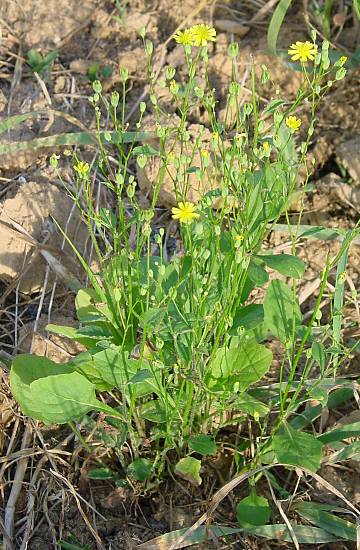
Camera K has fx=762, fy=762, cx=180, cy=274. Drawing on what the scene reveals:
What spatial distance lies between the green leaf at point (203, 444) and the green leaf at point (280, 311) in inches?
10.9

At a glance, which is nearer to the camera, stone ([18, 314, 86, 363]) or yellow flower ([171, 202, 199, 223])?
yellow flower ([171, 202, 199, 223])

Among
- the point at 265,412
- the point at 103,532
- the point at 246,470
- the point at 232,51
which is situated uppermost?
the point at 232,51

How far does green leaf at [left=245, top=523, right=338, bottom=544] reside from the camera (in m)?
1.65

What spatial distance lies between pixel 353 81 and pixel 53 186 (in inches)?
43.2

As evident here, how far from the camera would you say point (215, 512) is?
1760mm

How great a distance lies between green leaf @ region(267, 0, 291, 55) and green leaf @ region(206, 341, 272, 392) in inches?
45.8

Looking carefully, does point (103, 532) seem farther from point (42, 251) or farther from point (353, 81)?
point (353, 81)

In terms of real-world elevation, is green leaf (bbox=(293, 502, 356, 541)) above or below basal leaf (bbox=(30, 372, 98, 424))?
below

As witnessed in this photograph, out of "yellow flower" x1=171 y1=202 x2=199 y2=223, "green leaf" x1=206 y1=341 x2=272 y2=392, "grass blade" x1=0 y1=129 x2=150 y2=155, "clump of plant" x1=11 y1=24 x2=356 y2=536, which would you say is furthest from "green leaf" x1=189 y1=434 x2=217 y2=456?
"grass blade" x1=0 y1=129 x2=150 y2=155

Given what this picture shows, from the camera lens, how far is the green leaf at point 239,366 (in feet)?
5.55

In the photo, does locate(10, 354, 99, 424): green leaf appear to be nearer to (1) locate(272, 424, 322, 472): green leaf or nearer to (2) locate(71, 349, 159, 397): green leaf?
(2) locate(71, 349, 159, 397): green leaf

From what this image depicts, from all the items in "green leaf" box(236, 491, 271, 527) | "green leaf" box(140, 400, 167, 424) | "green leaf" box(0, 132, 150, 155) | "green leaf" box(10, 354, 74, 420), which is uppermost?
"green leaf" box(0, 132, 150, 155)

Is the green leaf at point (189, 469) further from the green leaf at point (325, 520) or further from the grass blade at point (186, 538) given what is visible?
the green leaf at point (325, 520)

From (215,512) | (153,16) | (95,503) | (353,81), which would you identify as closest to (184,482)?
(215,512)
